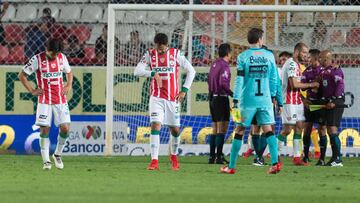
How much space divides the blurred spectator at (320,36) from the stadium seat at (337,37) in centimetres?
13

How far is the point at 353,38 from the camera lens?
21.2m

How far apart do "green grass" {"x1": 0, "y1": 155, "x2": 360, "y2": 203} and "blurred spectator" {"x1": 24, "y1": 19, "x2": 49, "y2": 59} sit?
5875 mm

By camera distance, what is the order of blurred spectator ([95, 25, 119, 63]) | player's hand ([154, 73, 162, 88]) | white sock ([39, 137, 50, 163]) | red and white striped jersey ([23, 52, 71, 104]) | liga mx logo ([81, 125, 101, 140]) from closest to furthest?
white sock ([39, 137, 50, 163]), red and white striped jersey ([23, 52, 71, 104]), player's hand ([154, 73, 162, 88]), liga mx logo ([81, 125, 101, 140]), blurred spectator ([95, 25, 119, 63])

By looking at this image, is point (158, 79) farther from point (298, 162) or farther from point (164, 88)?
point (298, 162)

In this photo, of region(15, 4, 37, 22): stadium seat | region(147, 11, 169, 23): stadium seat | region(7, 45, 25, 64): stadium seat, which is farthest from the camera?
region(15, 4, 37, 22): stadium seat

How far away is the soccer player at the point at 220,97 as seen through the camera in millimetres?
18000

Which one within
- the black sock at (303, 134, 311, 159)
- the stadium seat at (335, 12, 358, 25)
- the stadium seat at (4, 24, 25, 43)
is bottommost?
the black sock at (303, 134, 311, 159)

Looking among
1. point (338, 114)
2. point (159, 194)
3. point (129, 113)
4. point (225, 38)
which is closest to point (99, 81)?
point (129, 113)

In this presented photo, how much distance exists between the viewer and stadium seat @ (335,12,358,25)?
21.1 m

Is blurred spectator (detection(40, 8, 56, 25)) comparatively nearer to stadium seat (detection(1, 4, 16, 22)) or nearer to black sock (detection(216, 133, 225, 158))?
stadium seat (detection(1, 4, 16, 22))

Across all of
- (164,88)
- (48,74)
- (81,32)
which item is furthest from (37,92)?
→ (81,32)

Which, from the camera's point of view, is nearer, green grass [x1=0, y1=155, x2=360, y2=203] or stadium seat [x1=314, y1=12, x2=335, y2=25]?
green grass [x1=0, y1=155, x2=360, y2=203]

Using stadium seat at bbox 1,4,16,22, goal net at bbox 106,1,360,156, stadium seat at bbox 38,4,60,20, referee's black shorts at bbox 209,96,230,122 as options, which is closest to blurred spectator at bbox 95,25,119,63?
goal net at bbox 106,1,360,156

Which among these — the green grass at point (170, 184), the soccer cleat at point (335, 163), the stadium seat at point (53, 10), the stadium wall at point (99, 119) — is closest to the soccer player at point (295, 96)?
the soccer cleat at point (335, 163)
